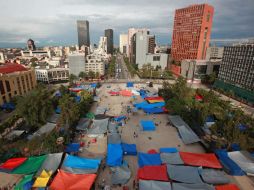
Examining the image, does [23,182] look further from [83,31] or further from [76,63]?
[83,31]

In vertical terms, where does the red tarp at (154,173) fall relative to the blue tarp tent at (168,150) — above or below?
above

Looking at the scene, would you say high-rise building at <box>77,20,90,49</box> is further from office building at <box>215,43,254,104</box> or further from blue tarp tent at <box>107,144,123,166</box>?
blue tarp tent at <box>107,144,123,166</box>

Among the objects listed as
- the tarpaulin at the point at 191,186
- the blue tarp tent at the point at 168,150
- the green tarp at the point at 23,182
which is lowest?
the blue tarp tent at the point at 168,150

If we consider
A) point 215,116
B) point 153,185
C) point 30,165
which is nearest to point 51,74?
point 30,165

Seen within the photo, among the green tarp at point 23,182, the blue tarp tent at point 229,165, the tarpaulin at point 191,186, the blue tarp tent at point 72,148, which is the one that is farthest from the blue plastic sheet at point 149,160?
the green tarp at point 23,182

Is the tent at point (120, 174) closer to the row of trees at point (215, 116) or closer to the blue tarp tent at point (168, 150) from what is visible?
the blue tarp tent at point (168, 150)
